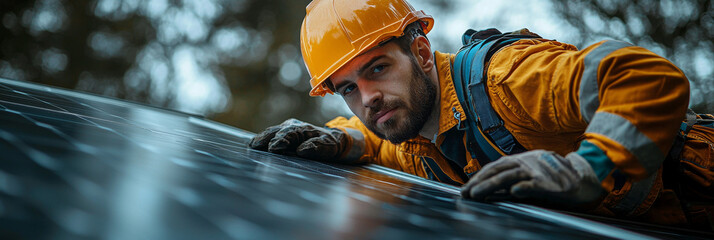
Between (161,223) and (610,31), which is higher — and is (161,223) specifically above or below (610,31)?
below

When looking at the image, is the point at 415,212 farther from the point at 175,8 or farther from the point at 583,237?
the point at 175,8

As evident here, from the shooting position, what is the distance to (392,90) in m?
1.89

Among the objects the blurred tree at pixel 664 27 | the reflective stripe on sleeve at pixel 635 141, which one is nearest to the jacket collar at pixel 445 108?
the reflective stripe on sleeve at pixel 635 141

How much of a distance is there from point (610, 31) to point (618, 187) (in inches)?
297

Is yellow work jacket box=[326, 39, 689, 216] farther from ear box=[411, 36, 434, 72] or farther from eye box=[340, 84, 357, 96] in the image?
eye box=[340, 84, 357, 96]

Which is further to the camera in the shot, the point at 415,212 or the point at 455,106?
the point at 455,106

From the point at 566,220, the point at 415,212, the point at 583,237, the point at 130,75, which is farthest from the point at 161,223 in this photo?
the point at 130,75

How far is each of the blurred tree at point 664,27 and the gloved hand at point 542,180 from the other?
7.17 metres

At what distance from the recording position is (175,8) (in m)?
10.1

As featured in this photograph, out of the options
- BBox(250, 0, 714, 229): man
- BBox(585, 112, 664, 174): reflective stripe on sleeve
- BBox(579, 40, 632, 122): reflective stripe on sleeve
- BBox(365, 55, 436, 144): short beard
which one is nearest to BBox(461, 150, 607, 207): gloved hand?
BBox(250, 0, 714, 229): man

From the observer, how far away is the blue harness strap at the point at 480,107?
1513 millimetres

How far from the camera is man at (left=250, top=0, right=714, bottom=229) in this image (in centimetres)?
93

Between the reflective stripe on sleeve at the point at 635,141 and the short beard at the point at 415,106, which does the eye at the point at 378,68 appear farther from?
the reflective stripe on sleeve at the point at 635,141

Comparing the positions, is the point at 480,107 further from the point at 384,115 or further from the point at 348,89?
the point at 348,89
